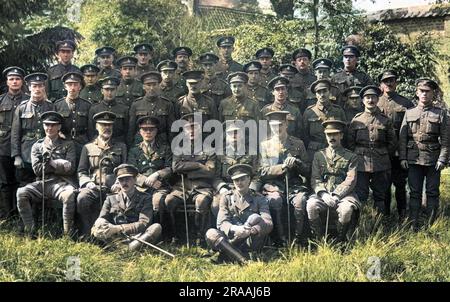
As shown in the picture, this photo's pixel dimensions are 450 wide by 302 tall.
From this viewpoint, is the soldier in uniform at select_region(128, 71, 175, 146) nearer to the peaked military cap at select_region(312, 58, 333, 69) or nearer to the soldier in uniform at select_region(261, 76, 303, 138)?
the soldier in uniform at select_region(261, 76, 303, 138)

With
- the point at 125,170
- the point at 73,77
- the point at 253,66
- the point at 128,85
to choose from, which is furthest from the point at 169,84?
the point at 125,170

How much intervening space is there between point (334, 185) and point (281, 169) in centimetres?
65

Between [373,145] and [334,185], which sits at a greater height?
[373,145]

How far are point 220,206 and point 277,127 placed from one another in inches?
52.7

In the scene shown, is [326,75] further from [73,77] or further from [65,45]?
[65,45]

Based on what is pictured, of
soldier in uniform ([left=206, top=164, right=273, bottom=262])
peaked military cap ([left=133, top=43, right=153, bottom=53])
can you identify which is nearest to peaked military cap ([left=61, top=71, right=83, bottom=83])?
peaked military cap ([left=133, top=43, right=153, bottom=53])

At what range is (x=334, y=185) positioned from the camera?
6387 millimetres

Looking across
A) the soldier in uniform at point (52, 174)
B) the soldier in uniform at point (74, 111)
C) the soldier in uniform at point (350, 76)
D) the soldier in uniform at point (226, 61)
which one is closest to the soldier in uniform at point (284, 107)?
the soldier in uniform at point (350, 76)

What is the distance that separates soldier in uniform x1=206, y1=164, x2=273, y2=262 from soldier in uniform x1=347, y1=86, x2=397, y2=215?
1.57m

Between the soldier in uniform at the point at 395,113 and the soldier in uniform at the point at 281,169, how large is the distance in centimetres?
138

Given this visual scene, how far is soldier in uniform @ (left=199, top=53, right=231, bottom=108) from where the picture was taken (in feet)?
25.7

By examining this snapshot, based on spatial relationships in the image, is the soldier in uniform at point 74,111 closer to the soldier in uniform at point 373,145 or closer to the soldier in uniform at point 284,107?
the soldier in uniform at point 284,107

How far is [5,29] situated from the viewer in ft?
25.6
